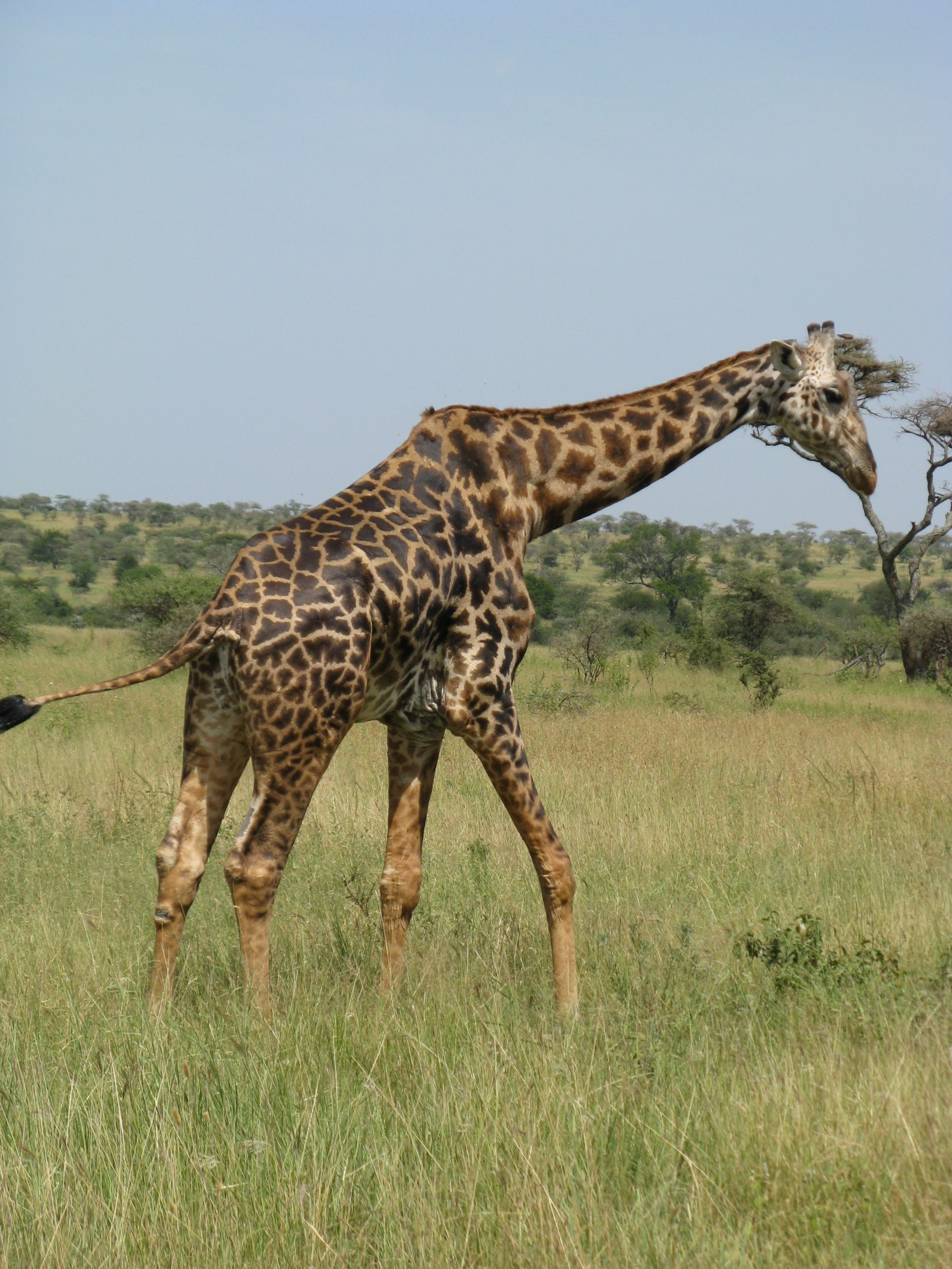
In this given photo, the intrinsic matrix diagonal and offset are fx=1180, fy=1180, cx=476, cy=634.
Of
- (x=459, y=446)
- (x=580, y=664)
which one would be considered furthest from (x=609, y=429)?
(x=580, y=664)

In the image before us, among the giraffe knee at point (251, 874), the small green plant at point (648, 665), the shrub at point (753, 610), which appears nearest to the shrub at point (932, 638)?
the shrub at point (753, 610)

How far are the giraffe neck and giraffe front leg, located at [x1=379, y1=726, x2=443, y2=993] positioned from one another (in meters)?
1.15

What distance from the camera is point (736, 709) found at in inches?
653

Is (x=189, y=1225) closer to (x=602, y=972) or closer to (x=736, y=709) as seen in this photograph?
(x=602, y=972)

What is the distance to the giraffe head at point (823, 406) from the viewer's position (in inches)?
235

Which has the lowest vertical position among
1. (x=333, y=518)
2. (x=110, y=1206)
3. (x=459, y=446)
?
(x=110, y=1206)

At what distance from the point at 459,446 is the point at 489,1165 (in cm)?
318

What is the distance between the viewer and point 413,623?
493 cm

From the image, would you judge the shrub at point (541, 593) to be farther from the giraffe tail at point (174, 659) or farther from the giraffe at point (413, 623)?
the giraffe tail at point (174, 659)

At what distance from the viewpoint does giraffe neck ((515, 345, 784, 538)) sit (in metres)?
5.66

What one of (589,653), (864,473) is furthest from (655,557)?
(864,473)

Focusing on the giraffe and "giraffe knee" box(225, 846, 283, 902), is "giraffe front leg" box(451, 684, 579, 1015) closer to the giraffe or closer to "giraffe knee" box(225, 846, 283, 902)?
the giraffe

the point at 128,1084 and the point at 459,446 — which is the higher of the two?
the point at 459,446

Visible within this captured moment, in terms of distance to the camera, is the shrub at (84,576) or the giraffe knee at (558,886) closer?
the giraffe knee at (558,886)
